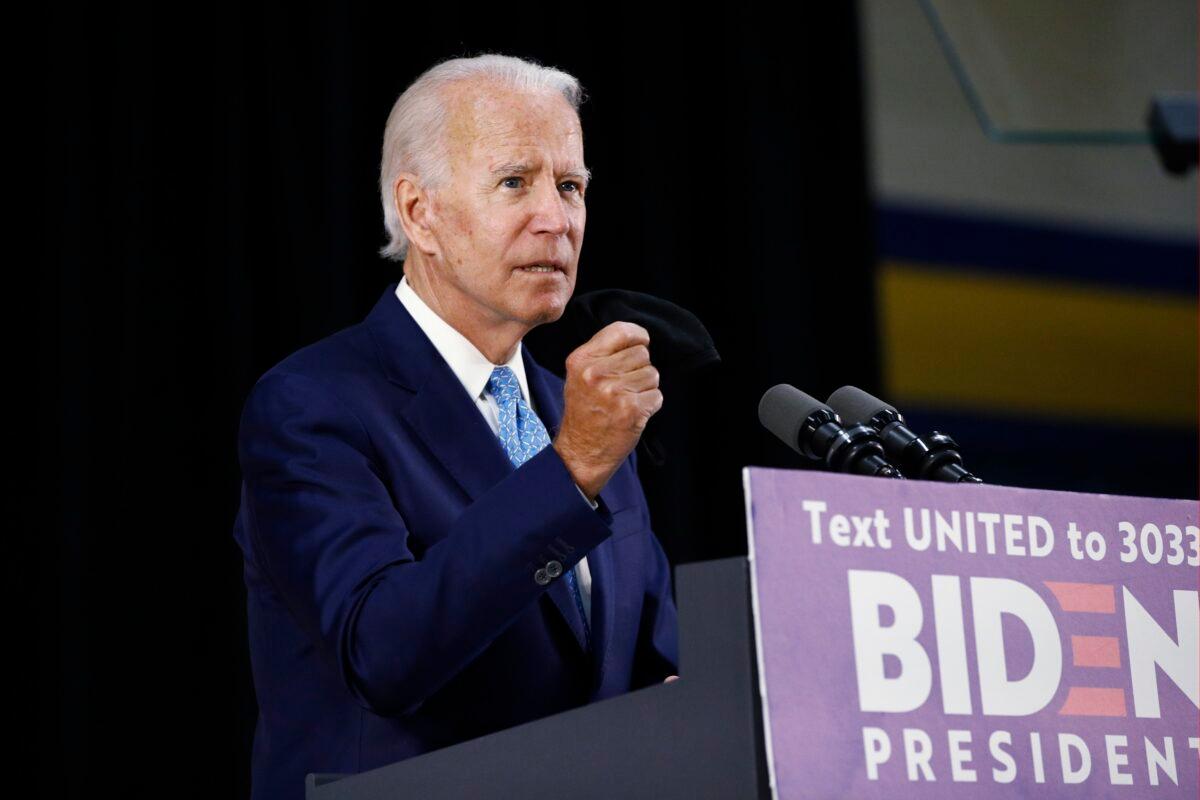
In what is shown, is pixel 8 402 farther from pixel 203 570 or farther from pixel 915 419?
pixel 915 419

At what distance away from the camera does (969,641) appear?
3.47 feet

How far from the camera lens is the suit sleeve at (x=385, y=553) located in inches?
49.3

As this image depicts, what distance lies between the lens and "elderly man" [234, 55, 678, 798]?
1.26 metres

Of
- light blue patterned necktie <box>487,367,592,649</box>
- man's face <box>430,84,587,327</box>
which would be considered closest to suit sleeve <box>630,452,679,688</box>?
light blue patterned necktie <box>487,367,592,649</box>

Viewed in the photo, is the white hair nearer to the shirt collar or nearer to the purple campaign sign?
the shirt collar

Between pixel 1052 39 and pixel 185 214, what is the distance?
178cm

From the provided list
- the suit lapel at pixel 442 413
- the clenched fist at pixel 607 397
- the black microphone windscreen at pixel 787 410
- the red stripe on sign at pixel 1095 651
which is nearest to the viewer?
the red stripe on sign at pixel 1095 651

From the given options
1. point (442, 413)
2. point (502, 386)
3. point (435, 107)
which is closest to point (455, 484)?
point (442, 413)

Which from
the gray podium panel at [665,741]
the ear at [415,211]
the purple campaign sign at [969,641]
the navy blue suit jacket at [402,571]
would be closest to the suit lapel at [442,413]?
the navy blue suit jacket at [402,571]

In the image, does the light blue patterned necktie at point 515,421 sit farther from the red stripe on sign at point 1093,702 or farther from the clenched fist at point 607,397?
the red stripe on sign at point 1093,702

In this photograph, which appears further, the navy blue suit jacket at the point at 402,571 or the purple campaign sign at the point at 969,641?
the navy blue suit jacket at the point at 402,571

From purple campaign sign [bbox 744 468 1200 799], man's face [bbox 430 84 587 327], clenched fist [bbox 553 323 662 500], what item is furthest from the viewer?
man's face [bbox 430 84 587 327]

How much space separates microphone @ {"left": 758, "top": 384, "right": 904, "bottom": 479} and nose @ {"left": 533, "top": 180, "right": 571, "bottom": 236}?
0.37m

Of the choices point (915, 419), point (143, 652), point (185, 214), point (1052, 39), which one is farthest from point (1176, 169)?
point (143, 652)
